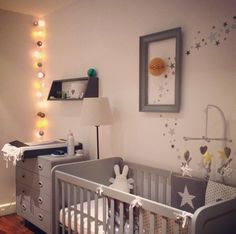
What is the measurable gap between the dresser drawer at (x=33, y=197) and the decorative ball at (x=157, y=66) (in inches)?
60.5

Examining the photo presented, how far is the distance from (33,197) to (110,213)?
136 centimetres

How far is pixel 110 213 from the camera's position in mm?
1953

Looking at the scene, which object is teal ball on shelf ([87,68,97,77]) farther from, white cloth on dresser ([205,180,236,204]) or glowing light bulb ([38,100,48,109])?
white cloth on dresser ([205,180,236,204])

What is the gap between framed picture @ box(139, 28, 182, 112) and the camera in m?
2.28

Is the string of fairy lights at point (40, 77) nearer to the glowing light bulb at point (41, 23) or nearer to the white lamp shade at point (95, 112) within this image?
the glowing light bulb at point (41, 23)

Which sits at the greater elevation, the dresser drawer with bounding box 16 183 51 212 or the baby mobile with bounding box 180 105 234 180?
the baby mobile with bounding box 180 105 234 180

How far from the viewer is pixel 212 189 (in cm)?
192

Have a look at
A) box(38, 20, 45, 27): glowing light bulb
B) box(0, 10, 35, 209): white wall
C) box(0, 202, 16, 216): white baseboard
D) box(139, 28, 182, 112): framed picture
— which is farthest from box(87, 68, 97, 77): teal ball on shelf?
box(0, 202, 16, 216): white baseboard

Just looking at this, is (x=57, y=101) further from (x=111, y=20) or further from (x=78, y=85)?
(x=111, y=20)

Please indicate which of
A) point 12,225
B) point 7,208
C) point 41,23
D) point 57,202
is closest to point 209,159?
point 57,202

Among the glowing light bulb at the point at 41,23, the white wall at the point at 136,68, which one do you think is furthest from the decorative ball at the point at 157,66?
the glowing light bulb at the point at 41,23

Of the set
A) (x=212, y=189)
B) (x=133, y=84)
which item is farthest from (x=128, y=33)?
(x=212, y=189)

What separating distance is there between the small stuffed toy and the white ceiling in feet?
6.34

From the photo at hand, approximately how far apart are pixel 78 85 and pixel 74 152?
0.73m
